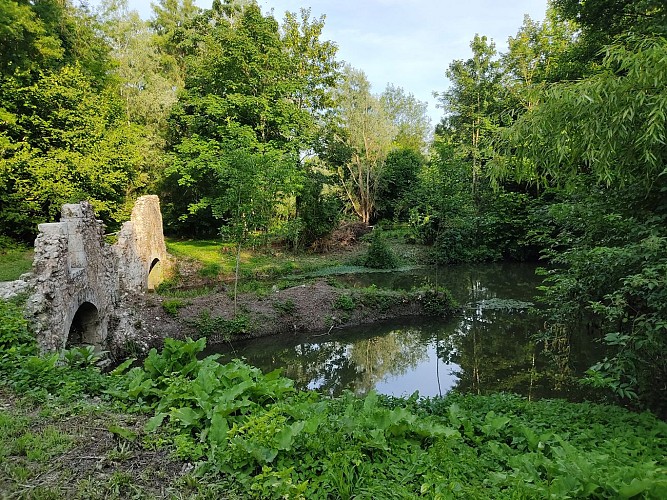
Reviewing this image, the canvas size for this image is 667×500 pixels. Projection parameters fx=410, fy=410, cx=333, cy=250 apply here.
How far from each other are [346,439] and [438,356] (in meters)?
6.95

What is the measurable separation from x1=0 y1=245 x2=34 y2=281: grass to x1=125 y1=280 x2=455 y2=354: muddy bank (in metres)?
3.58

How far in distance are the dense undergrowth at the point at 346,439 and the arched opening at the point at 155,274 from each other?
963 centimetres

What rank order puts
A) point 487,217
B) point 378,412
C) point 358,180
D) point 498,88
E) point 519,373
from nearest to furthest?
1. point 378,412
2. point 519,373
3. point 487,217
4. point 498,88
5. point 358,180

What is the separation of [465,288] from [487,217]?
5202mm

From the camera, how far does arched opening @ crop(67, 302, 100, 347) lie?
863cm

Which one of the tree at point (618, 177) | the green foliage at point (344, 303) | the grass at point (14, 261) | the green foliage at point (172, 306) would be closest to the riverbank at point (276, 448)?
the tree at point (618, 177)

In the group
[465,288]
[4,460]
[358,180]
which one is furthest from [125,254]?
[358,180]

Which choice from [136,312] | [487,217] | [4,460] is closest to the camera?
[4,460]

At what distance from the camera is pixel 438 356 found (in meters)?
9.69

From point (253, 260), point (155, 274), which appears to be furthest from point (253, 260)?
point (155, 274)

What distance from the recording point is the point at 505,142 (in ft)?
15.4

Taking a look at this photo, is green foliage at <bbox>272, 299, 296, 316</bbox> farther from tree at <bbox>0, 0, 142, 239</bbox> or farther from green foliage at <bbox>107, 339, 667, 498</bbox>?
tree at <bbox>0, 0, 142, 239</bbox>

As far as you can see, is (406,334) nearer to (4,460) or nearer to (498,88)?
(4,460)

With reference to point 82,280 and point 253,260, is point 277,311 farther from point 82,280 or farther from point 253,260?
point 253,260
